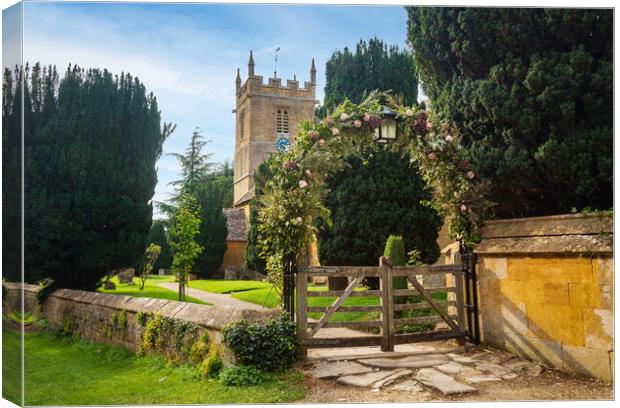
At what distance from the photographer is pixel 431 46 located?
8156mm

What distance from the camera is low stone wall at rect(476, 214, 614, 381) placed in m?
5.77

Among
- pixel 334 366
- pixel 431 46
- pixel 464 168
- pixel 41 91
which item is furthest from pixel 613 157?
pixel 41 91

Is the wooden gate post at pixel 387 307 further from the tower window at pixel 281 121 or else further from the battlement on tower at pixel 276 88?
the tower window at pixel 281 121

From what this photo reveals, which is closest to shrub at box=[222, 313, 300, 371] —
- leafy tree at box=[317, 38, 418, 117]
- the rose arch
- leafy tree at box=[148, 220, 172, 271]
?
the rose arch

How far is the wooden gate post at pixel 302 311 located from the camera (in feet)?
21.6

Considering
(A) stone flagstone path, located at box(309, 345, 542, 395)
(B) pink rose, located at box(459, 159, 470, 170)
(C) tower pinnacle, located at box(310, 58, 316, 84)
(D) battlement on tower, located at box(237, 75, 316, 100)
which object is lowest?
(A) stone flagstone path, located at box(309, 345, 542, 395)

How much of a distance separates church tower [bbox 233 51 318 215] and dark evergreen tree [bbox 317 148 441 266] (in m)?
21.4

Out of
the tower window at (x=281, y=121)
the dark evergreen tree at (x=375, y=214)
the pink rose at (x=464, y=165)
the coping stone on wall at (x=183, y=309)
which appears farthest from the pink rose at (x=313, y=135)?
the tower window at (x=281, y=121)

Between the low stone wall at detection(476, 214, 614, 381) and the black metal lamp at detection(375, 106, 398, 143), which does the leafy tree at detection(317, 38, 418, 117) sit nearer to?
the black metal lamp at detection(375, 106, 398, 143)

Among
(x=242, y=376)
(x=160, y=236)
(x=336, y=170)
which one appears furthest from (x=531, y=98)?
(x=160, y=236)

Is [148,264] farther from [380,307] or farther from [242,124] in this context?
[242,124]

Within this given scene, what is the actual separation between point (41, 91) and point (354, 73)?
934 centimetres

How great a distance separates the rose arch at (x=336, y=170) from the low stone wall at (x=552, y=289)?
606 mm

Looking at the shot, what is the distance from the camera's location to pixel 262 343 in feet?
19.7
